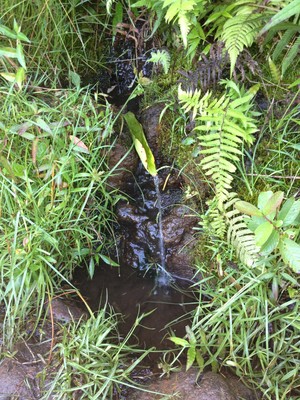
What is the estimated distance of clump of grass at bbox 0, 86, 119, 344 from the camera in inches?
92.6

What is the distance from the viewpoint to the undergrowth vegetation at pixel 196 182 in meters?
2.14

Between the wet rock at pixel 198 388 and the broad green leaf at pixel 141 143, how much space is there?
1293mm

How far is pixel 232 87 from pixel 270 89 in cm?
32

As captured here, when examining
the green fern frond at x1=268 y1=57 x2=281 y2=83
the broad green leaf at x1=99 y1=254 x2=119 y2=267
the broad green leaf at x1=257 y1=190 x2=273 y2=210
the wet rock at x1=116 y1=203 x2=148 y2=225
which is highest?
the green fern frond at x1=268 y1=57 x2=281 y2=83

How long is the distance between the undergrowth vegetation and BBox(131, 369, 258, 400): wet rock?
0.06 metres

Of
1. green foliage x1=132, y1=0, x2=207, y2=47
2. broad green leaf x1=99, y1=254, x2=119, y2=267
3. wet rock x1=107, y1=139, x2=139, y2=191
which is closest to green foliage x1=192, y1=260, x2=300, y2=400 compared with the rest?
broad green leaf x1=99, y1=254, x2=119, y2=267

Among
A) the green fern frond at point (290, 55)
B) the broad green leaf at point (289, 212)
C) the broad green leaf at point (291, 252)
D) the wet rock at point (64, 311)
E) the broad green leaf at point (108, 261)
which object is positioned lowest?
the wet rock at point (64, 311)

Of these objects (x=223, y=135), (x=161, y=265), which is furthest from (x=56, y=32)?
(x=161, y=265)

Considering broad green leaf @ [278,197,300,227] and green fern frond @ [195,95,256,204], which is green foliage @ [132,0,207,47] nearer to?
green fern frond @ [195,95,256,204]

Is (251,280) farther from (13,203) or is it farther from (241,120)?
(13,203)

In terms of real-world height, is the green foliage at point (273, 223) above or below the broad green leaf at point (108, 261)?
above

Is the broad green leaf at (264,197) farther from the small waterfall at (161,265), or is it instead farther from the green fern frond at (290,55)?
the small waterfall at (161,265)

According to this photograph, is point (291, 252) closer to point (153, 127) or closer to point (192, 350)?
point (192, 350)

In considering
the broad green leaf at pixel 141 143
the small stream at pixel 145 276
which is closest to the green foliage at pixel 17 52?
the broad green leaf at pixel 141 143
